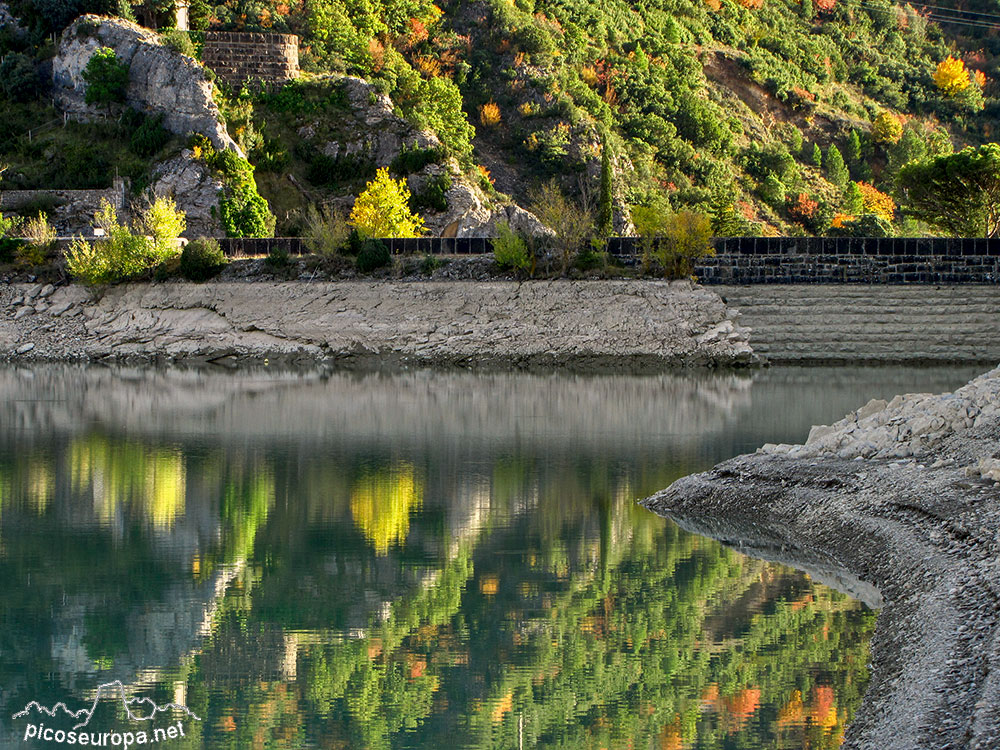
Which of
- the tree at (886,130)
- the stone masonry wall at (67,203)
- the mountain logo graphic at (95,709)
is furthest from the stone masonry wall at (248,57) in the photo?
the mountain logo graphic at (95,709)

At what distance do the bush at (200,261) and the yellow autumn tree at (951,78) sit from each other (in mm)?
74016

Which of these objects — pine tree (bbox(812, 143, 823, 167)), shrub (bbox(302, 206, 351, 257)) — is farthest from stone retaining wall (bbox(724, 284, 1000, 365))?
pine tree (bbox(812, 143, 823, 167))

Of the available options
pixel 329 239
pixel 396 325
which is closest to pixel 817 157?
pixel 329 239

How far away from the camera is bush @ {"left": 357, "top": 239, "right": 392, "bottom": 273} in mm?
54031

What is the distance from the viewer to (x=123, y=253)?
181ft

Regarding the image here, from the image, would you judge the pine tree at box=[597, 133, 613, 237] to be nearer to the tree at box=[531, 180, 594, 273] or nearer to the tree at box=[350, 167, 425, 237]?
the tree at box=[531, 180, 594, 273]

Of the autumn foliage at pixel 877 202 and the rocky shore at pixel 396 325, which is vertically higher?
the autumn foliage at pixel 877 202

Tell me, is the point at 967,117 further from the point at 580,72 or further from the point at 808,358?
the point at 808,358

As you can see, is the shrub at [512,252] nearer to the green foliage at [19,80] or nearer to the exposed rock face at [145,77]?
the exposed rock face at [145,77]

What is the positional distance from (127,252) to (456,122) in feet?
91.6

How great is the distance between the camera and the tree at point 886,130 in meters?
101

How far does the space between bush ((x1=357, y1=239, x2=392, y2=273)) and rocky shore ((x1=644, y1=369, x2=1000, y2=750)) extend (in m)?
33.1

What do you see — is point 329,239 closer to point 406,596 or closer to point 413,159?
point 413,159

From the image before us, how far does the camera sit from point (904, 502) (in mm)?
16906
